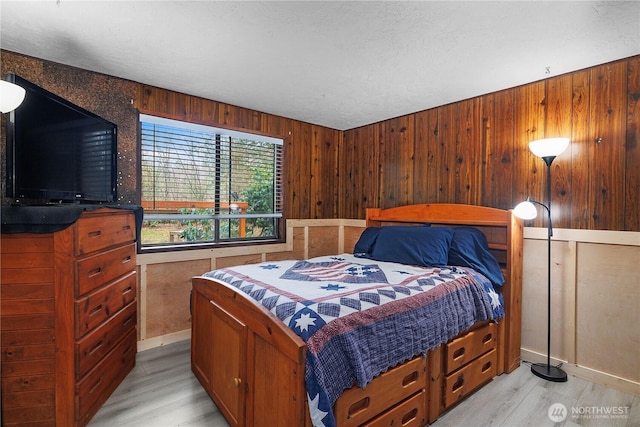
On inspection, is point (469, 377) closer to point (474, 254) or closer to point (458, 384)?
point (458, 384)

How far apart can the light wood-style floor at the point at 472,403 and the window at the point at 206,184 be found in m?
1.21

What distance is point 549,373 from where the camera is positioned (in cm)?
229

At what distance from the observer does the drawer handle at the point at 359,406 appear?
138cm

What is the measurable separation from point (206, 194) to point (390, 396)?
2413mm

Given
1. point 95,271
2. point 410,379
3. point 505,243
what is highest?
point 505,243

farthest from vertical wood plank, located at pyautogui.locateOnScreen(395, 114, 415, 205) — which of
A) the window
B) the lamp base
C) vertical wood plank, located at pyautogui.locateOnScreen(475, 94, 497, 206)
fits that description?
the lamp base

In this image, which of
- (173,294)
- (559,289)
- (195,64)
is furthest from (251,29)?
(559,289)

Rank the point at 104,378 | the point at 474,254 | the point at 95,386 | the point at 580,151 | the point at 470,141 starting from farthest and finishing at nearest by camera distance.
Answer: the point at 470,141 < the point at 474,254 < the point at 580,151 < the point at 104,378 < the point at 95,386

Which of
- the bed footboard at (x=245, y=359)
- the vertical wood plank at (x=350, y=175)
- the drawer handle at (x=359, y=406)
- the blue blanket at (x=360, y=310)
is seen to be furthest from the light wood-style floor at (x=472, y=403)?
the vertical wood plank at (x=350, y=175)

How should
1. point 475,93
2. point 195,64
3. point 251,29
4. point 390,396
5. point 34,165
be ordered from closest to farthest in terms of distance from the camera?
point 390,396 → point 34,165 → point 251,29 → point 195,64 → point 475,93

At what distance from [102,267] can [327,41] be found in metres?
1.98

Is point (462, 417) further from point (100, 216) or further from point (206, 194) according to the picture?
point (206, 194)

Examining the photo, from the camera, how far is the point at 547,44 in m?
1.97

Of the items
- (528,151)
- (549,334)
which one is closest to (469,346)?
(549,334)
